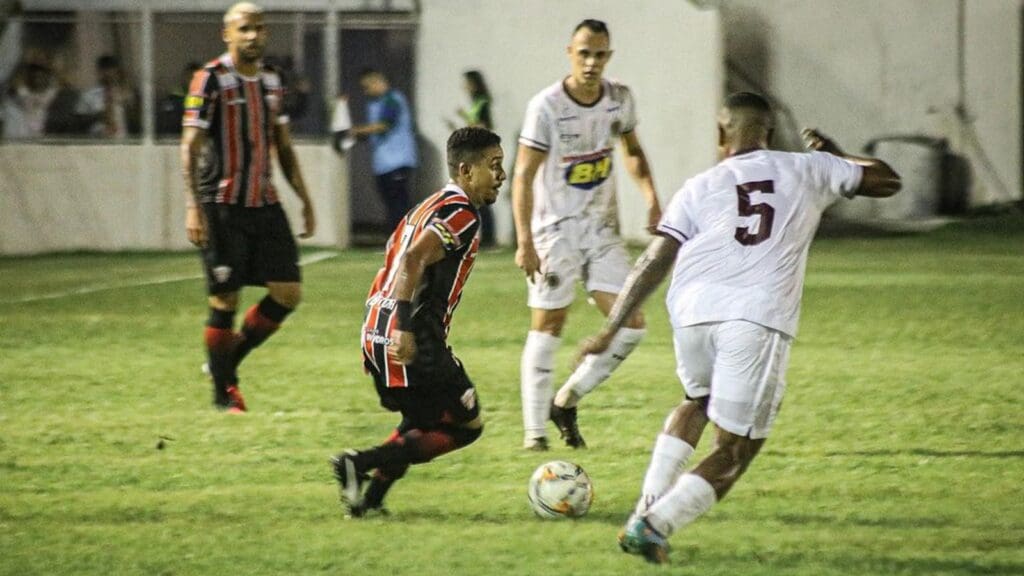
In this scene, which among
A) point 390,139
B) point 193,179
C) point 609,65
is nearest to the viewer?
point 193,179

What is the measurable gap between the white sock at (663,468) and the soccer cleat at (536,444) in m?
2.15

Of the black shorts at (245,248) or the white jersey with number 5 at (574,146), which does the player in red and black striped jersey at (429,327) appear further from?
the black shorts at (245,248)

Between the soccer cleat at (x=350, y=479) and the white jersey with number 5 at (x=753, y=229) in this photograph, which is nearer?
the white jersey with number 5 at (x=753, y=229)

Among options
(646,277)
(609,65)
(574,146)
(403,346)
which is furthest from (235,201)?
(609,65)

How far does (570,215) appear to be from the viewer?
837cm

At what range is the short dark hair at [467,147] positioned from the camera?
6.43 meters

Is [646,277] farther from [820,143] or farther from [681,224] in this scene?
[820,143]

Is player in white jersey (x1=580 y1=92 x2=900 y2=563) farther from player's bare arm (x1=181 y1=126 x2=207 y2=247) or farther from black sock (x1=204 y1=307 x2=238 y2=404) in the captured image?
black sock (x1=204 y1=307 x2=238 y2=404)

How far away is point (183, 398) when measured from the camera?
983 centimetres

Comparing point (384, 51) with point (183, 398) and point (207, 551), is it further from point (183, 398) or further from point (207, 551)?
point (207, 551)

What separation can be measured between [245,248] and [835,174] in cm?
434

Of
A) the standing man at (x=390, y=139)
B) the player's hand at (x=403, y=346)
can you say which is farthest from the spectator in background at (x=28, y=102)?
the player's hand at (x=403, y=346)

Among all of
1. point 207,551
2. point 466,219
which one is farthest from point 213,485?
point 466,219

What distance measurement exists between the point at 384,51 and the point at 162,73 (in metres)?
3.20
